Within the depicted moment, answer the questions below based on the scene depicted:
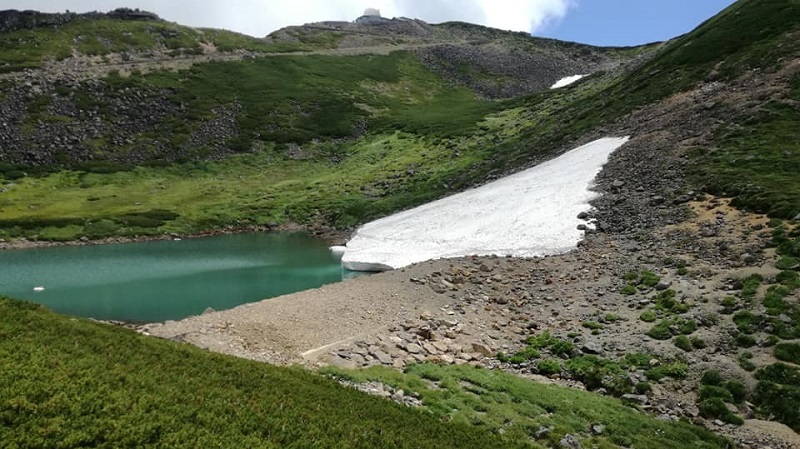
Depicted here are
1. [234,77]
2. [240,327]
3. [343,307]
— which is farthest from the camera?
[234,77]

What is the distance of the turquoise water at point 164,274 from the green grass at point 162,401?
24.2 m

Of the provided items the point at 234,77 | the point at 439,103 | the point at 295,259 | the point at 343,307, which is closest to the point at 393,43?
the point at 439,103

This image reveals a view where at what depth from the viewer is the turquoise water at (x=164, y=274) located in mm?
41625

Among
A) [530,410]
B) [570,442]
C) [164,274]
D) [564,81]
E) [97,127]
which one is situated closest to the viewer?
[570,442]

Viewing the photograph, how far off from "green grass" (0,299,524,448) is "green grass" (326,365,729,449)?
2756 millimetres

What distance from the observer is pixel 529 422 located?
18.6 metres

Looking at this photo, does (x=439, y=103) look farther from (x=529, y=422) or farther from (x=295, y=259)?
(x=529, y=422)

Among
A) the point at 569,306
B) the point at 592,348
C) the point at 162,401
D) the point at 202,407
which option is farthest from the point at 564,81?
the point at 162,401

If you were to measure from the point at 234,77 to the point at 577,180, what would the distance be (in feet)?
371

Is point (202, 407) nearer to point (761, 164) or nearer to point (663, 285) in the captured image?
point (663, 285)

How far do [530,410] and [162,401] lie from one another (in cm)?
1355

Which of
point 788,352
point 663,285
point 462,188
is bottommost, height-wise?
point 788,352

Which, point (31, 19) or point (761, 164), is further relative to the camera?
point (31, 19)

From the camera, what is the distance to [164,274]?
171 feet
